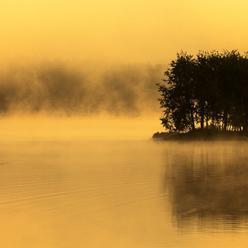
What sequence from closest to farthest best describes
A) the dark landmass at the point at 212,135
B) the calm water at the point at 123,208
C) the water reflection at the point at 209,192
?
the calm water at the point at 123,208, the water reflection at the point at 209,192, the dark landmass at the point at 212,135

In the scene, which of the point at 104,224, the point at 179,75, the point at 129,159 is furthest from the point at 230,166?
the point at 179,75

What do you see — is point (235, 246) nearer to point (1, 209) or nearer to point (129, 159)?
point (1, 209)

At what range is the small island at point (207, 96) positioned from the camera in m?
94.9

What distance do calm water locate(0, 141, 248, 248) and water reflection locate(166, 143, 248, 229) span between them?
0.03 metres

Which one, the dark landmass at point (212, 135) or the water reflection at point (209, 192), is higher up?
the dark landmass at point (212, 135)

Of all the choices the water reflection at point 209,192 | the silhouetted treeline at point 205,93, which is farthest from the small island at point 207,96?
the water reflection at point 209,192

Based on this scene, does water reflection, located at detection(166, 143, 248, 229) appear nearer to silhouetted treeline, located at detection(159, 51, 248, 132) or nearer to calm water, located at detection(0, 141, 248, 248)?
calm water, located at detection(0, 141, 248, 248)

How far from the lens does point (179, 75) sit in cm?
9494

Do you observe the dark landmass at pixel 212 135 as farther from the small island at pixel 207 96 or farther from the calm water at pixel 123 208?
the calm water at pixel 123 208

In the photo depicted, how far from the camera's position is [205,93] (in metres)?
95.1

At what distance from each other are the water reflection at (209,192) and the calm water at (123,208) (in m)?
0.03

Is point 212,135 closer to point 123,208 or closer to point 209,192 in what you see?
point 209,192

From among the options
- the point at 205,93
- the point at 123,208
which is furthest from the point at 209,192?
the point at 205,93

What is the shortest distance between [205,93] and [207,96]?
0.51 metres
